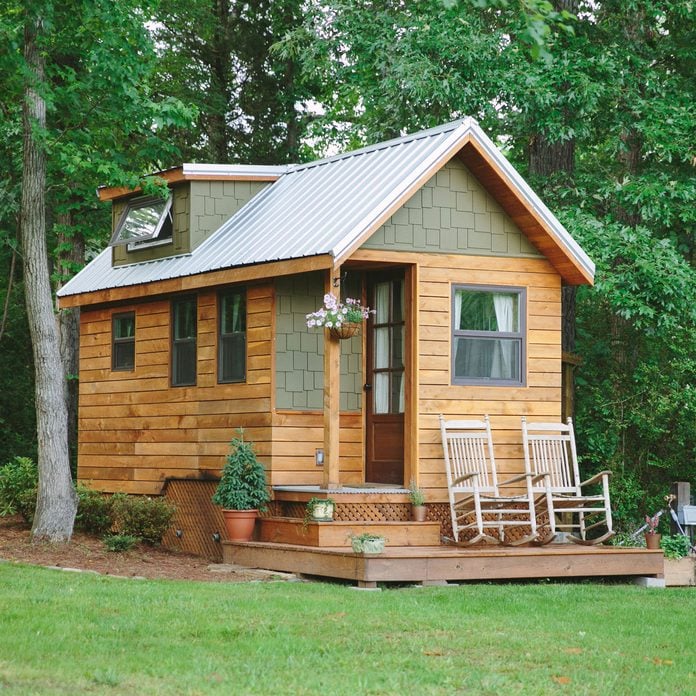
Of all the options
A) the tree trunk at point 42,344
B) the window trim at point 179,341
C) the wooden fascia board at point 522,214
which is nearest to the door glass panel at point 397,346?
the wooden fascia board at point 522,214

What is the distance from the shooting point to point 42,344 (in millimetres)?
14789

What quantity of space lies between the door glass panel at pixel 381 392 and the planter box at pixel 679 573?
357 centimetres

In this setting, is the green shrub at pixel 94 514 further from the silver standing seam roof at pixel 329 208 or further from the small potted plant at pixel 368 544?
the small potted plant at pixel 368 544

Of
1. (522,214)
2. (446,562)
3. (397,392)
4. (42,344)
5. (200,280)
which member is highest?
(522,214)

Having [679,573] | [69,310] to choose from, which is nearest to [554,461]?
[679,573]

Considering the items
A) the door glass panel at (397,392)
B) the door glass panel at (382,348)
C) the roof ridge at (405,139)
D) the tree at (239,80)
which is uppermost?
the tree at (239,80)

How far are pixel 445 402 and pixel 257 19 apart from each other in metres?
15.7

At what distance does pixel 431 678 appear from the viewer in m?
7.78

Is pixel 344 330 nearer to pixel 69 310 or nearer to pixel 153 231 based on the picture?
pixel 153 231

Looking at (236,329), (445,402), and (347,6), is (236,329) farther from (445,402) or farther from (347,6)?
(347,6)

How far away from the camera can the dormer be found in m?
16.3

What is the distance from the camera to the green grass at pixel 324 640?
7.57m

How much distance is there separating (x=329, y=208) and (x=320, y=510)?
140 inches

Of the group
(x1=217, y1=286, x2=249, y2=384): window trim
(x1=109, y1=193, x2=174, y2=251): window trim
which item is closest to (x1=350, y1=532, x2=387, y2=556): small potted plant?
(x1=217, y1=286, x2=249, y2=384): window trim
